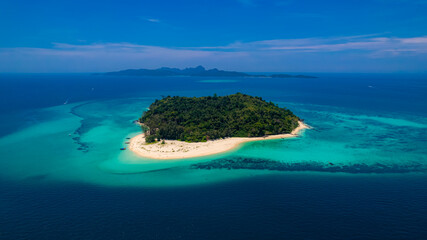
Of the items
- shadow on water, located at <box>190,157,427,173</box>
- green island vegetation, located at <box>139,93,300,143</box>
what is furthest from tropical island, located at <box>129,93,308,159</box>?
shadow on water, located at <box>190,157,427,173</box>

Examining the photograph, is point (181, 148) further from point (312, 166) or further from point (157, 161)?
point (312, 166)

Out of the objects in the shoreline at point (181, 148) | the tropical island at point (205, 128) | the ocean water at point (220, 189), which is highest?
the tropical island at point (205, 128)

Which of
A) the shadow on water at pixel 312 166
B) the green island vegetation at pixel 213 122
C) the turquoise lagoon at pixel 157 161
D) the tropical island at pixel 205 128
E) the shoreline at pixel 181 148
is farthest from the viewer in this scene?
the green island vegetation at pixel 213 122

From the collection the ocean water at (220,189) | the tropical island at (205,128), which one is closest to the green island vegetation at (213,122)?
the tropical island at (205,128)

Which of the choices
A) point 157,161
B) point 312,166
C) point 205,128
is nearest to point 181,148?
point 157,161

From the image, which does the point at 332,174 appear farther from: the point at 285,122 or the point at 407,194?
the point at 285,122

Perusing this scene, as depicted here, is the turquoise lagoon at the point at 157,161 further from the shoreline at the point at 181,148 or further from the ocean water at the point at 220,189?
the shoreline at the point at 181,148
